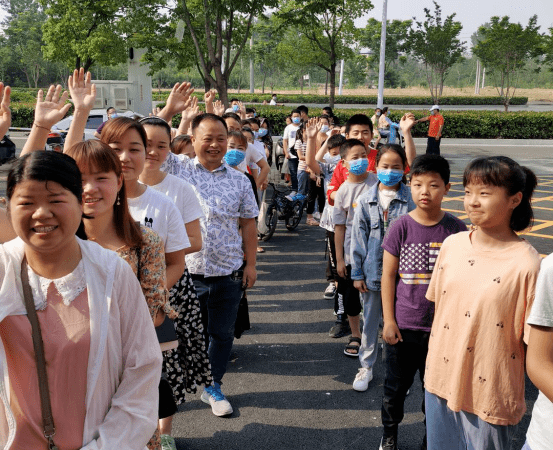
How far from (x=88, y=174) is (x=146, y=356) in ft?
2.85

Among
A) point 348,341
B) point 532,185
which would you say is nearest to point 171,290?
point 532,185

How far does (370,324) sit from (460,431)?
1.62 metres

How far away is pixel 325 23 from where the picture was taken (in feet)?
89.6

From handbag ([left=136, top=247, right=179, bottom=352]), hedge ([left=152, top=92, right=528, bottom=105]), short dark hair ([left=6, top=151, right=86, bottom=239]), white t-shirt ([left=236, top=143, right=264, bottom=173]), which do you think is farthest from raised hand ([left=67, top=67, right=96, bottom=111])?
hedge ([left=152, top=92, right=528, bottom=105])

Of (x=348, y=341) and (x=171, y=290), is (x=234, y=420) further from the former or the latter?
(x=348, y=341)

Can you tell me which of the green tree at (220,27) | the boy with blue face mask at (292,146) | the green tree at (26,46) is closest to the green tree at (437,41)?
the green tree at (220,27)

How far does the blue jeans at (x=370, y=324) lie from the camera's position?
4078 mm

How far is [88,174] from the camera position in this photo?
2.25 metres

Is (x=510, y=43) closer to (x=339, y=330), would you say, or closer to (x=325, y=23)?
(x=325, y=23)

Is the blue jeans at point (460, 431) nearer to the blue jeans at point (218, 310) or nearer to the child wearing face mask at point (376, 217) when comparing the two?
the child wearing face mask at point (376, 217)

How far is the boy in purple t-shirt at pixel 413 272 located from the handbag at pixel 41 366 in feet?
6.54

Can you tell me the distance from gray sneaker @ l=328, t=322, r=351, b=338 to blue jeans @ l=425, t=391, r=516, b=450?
103 inches

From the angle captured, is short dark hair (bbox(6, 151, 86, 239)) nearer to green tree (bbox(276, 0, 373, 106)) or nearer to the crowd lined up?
the crowd lined up

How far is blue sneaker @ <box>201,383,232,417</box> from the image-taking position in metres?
3.87
